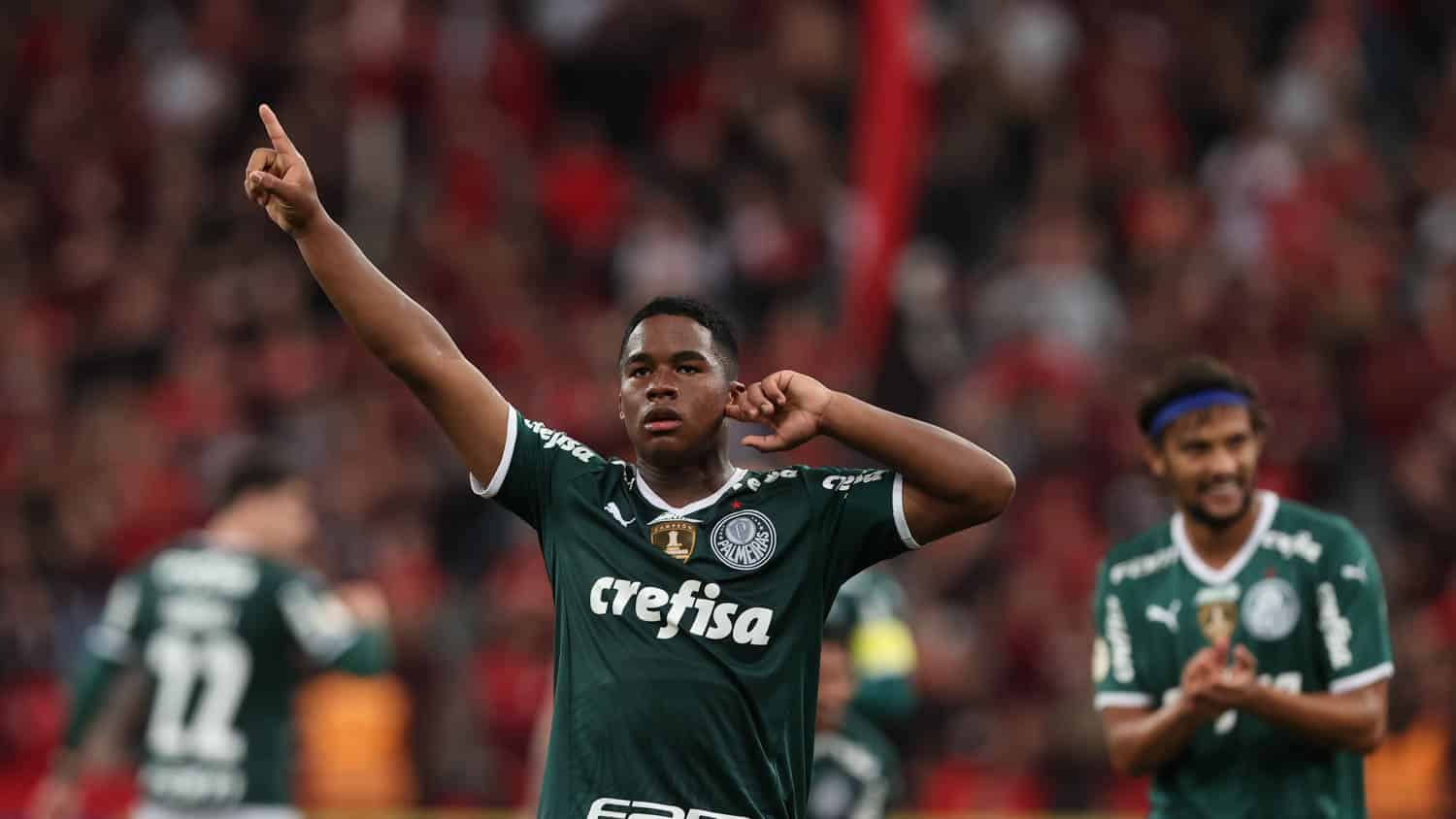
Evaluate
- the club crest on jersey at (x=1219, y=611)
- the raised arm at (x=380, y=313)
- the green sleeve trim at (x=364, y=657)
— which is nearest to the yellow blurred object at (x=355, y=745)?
the green sleeve trim at (x=364, y=657)

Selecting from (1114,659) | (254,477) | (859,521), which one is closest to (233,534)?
(254,477)

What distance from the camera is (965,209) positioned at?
14.1 m

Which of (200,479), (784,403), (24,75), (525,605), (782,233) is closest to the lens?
(784,403)

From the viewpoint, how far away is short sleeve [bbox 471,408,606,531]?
14.4 ft

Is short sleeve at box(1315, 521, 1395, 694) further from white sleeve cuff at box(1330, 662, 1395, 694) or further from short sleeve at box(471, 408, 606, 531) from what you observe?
short sleeve at box(471, 408, 606, 531)

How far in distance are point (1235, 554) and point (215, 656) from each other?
13.5 feet

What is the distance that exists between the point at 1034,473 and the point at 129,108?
23.0 feet

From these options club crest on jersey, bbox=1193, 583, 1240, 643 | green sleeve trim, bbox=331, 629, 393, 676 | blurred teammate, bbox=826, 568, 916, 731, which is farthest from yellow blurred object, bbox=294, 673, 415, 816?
club crest on jersey, bbox=1193, 583, 1240, 643

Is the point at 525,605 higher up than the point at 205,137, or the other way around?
the point at 205,137

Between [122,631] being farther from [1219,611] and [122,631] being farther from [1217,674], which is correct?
[1217,674]

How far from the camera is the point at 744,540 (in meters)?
4.33

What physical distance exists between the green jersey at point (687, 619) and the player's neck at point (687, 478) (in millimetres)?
26

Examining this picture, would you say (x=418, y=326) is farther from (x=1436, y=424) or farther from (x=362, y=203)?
(x=362, y=203)

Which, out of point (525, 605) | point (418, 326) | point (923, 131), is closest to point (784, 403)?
point (418, 326)
